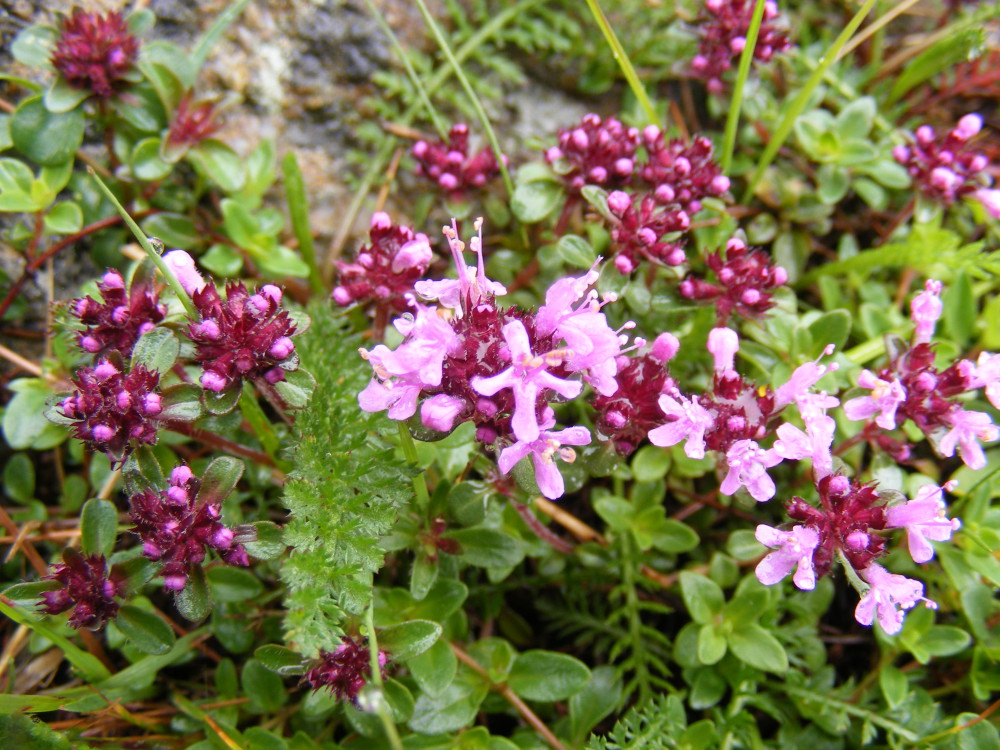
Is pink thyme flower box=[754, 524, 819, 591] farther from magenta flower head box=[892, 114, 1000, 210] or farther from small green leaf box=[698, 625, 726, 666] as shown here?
magenta flower head box=[892, 114, 1000, 210]

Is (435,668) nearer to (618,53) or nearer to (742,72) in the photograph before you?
(618,53)

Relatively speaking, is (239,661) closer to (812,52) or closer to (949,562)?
(949,562)

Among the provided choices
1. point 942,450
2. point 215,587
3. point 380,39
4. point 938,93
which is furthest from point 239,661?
point 938,93

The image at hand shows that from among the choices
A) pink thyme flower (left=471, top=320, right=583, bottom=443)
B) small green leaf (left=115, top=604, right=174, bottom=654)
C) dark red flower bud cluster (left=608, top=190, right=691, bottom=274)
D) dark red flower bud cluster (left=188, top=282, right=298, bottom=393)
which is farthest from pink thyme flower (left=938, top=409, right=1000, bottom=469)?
small green leaf (left=115, top=604, right=174, bottom=654)

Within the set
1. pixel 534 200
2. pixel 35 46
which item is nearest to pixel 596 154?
pixel 534 200

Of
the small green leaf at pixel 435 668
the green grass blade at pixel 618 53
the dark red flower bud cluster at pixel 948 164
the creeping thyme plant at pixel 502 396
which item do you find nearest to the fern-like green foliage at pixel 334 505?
the creeping thyme plant at pixel 502 396

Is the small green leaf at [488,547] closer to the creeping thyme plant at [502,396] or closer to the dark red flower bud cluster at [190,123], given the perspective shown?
the creeping thyme plant at [502,396]
